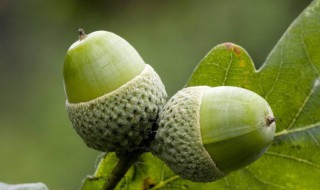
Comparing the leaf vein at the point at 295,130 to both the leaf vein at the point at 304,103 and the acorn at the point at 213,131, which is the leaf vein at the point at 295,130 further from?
the acorn at the point at 213,131

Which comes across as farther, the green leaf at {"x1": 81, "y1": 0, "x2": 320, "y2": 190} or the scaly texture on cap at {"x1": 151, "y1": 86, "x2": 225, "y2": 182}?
the green leaf at {"x1": 81, "y1": 0, "x2": 320, "y2": 190}

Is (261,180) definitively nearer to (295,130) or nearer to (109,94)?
(295,130)

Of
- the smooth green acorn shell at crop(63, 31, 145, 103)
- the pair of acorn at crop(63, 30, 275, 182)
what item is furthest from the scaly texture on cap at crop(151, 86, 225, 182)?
the smooth green acorn shell at crop(63, 31, 145, 103)

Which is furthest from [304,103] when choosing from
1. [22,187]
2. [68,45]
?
[68,45]

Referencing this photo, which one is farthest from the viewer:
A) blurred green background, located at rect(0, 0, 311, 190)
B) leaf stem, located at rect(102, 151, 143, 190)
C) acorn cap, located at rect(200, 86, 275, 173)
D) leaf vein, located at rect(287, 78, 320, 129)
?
blurred green background, located at rect(0, 0, 311, 190)

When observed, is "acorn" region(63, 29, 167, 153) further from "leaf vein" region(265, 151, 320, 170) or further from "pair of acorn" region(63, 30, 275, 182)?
"leaf vein" region(265, 151, 320, 170)
